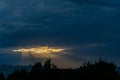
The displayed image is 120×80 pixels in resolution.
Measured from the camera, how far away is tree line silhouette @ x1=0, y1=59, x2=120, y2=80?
70625 millimetres

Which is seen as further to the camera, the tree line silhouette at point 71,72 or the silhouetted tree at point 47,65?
the silhouetted tree at point 47,65

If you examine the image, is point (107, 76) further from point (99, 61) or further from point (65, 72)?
point (65, 72)

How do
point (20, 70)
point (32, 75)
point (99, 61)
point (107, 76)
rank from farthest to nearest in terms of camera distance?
point (20, 70) < point (32, 75) < point (99, 61) < point (107, 76)

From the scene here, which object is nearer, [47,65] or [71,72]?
[71,72]

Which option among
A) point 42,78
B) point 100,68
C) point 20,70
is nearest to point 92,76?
point 100,68

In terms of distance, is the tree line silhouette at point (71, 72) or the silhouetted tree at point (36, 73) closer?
the tree line silhouette at point (71, 72)

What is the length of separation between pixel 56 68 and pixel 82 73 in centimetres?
1311

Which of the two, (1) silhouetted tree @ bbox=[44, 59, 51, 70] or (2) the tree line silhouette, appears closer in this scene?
(2) the tree line silhouette

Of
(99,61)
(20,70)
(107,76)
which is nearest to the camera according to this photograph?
(107,76)

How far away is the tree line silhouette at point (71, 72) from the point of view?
70625 millimetres

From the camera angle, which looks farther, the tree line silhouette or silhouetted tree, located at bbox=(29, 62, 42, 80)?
silhouetted tree, located at bbox=(29, 62, 42, 80)

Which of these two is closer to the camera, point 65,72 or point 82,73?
point 82,73

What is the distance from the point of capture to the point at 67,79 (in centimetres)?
7106

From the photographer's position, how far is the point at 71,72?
7706cm
